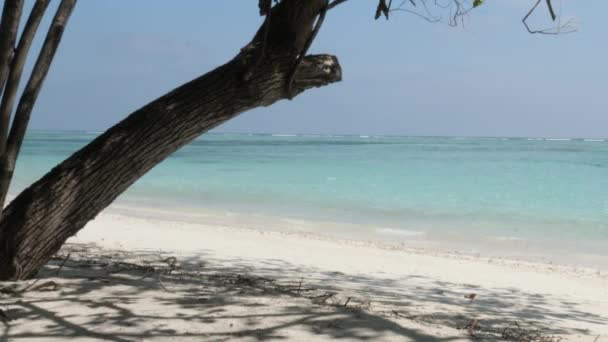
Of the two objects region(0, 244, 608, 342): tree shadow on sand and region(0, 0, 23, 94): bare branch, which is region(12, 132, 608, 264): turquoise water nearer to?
region(0, 244, 608, 342): tree shadow on sand

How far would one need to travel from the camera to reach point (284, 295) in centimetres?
364

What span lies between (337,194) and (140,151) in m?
15.6

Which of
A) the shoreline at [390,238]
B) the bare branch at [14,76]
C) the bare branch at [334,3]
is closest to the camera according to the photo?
the bare branch at [14,76]

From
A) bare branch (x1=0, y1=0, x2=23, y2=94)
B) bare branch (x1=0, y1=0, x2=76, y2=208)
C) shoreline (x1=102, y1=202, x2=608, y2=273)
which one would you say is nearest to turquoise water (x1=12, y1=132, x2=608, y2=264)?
shoreline (x1=102, y1=202, x2=608, y2=273)

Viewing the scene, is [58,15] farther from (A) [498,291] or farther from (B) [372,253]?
(B) [372,253]

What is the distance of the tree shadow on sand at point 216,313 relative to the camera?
2879 millimetres

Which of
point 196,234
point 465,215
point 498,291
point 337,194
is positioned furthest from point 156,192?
point 498,291

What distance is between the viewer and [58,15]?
347 cm

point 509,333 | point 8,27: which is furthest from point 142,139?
point 509,333

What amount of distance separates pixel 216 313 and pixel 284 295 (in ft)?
1.89

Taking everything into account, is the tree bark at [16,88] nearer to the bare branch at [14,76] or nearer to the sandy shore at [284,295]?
the bare branch at [14,76]

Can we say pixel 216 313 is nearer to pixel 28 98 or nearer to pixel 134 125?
pixel 134 125

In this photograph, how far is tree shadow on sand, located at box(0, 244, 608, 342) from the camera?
288cm

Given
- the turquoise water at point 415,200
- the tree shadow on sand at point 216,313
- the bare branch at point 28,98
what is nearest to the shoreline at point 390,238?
the turquoise water at point 415,200
